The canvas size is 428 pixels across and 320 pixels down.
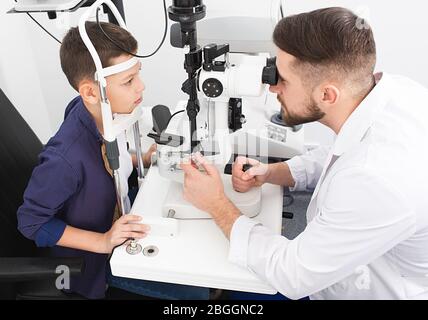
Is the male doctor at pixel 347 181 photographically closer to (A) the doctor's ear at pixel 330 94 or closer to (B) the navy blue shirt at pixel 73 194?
(A) the doctor's ear at pixel 330 94

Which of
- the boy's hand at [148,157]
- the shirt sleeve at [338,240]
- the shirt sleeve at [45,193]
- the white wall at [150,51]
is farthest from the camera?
the white wall at [150,51]

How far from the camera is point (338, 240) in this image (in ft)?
2.70

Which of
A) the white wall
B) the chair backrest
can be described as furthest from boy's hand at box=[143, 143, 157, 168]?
the white wall

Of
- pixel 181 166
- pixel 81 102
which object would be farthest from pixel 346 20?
pixel 81 102

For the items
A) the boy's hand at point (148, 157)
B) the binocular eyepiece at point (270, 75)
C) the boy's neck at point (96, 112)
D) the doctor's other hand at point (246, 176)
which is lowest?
the boy's hand at point (148, 157)

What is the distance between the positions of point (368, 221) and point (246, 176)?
364 mm

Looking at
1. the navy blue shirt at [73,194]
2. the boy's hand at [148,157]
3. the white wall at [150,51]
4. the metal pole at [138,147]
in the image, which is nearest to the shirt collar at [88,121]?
the navy blue shirt at [73,194]

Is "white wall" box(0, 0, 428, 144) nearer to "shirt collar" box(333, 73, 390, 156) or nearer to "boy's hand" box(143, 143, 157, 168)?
"boy's hand" box(143, 143, 157, 168)

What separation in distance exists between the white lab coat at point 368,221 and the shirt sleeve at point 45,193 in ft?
1.47

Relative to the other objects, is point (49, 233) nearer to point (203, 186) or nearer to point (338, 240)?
point (203, 186)

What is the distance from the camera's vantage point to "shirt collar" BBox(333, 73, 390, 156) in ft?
3.00

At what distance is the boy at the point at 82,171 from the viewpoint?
100 cm

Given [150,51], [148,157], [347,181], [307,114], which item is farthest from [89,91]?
[150,51]
